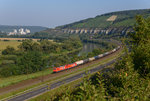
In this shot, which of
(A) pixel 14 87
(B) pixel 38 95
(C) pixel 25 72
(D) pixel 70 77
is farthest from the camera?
(C) pixel 25 72

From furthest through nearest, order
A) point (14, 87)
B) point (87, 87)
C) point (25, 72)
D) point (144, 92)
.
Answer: point (25, 72)
point (14, 87)
point (144, 92)
point (87, 87)

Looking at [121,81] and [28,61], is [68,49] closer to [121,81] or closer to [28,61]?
[28,61]

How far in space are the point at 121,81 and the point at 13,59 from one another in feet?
321

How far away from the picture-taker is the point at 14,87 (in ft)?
158

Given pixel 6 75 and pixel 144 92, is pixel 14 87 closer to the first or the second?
pixel 6 75

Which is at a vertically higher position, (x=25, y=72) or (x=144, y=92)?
(x=144, y=92)

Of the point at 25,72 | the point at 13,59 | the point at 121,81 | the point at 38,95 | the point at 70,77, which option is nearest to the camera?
the point at 121,81

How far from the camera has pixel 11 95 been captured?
41312 millimetres

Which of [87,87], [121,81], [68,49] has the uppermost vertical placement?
[87,87]

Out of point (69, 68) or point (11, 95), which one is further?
point (69, 68)

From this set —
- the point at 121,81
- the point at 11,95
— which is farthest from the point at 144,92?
the point at 11,95

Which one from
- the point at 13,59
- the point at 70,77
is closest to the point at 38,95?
the point at 70,77

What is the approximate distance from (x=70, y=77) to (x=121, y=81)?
47.0 metres

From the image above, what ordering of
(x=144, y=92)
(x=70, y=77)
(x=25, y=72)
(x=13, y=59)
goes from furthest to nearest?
(x=13, y=59), (x=25, y=72), (x=70, y=77), (x=144, y=92)
